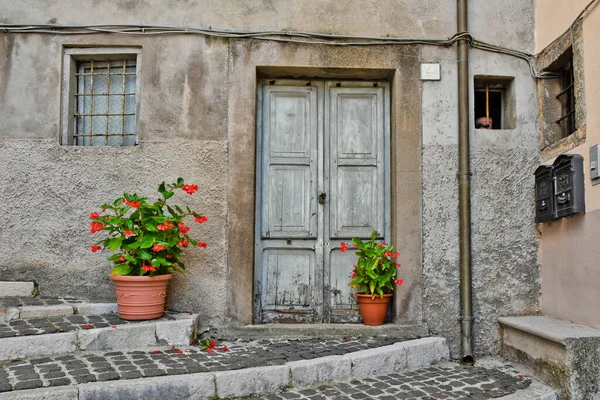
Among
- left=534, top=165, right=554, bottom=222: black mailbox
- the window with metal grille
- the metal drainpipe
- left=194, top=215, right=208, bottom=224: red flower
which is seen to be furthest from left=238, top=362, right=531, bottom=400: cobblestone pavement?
the window with metal grille

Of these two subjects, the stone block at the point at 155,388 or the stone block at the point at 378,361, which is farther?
the stone block at the point at 378,361

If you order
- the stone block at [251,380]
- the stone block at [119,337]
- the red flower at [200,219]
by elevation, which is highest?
the red flower at [200,219]

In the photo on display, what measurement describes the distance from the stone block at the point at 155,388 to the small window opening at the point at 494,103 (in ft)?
11.9

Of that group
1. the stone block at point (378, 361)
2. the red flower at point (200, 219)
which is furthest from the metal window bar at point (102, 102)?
the stone block at point (378, 361)

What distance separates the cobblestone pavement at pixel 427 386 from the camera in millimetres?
3910

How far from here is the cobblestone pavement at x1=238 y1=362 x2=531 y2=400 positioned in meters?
3.91

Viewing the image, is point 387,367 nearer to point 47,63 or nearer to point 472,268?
point 472,268

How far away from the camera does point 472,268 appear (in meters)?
5.16

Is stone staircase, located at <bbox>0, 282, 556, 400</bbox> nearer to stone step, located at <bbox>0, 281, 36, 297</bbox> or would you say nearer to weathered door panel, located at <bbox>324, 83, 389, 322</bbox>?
stone step, located at <bbox>0, 281, 36, 297</bbox>

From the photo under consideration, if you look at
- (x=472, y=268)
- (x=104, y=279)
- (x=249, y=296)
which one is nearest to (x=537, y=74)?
(x=472, y=268)

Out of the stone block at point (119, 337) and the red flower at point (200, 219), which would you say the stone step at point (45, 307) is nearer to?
the stone block at point (119, 337)

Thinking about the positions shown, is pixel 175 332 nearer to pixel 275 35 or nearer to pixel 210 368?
pixel 210 368

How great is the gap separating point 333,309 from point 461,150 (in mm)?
2011

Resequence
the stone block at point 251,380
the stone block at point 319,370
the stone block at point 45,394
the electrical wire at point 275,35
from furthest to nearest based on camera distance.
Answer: the electrical wire at point 275,35
the stone block at point 319,370
the stone block at point 251,380
the stone block at point 45,394
